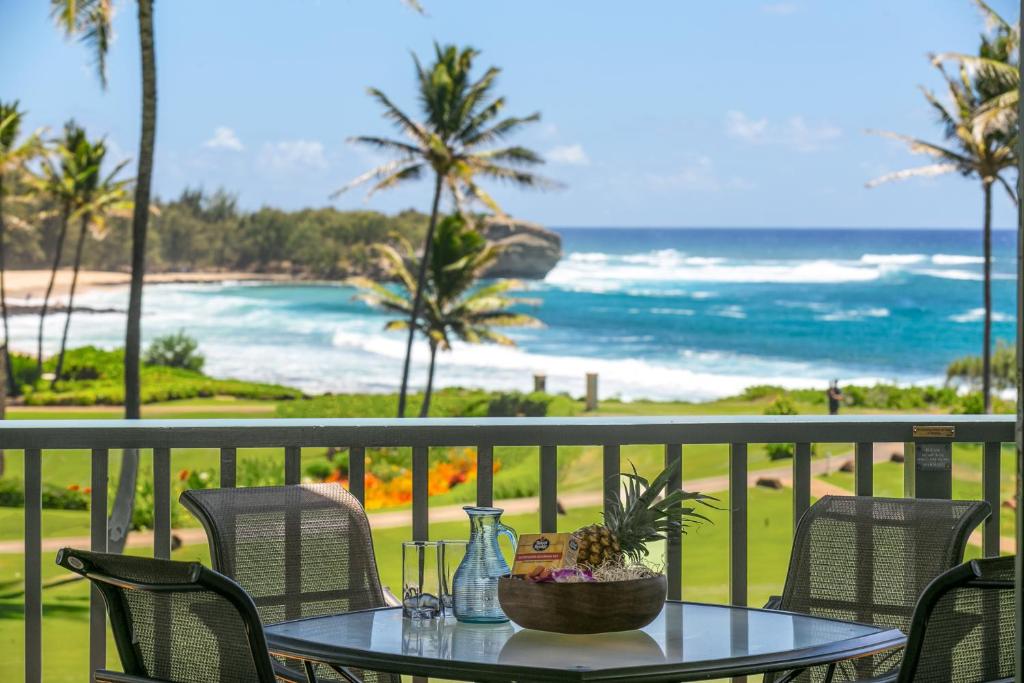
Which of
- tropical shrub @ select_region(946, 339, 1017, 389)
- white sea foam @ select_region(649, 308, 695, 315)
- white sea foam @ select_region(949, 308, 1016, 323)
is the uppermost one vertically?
white sea foam @ select_region(649, 308, 695, 315)

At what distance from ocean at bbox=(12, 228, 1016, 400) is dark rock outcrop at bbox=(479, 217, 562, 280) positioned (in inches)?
29.1

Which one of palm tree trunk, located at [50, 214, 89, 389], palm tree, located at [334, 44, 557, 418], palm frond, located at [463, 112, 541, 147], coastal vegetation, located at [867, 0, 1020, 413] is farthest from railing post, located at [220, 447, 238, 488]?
palm tree trunk, located at [50, 214, 89, 389]

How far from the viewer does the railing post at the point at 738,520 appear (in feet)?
10.2

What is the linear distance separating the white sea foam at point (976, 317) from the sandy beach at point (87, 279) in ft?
93.0

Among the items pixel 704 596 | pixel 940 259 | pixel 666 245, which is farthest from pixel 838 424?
pixel 666 245

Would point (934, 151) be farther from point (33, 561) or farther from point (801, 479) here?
point (33, 561)

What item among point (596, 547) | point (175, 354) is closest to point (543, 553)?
point (596, 547)

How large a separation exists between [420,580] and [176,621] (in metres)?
0.44

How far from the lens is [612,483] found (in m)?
3.01

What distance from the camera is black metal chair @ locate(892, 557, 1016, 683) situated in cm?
194

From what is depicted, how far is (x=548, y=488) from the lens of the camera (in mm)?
3180

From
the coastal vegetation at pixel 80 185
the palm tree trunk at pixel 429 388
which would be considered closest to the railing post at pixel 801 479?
the palm tree trunk at pixel 429 388

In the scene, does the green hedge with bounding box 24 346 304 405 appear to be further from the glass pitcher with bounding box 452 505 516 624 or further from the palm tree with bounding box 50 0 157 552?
the glass pitcher with bounding box 452 505 516 624

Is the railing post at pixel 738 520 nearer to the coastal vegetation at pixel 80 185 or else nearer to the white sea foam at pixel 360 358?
the coastal vegetation at pixel 80 185
